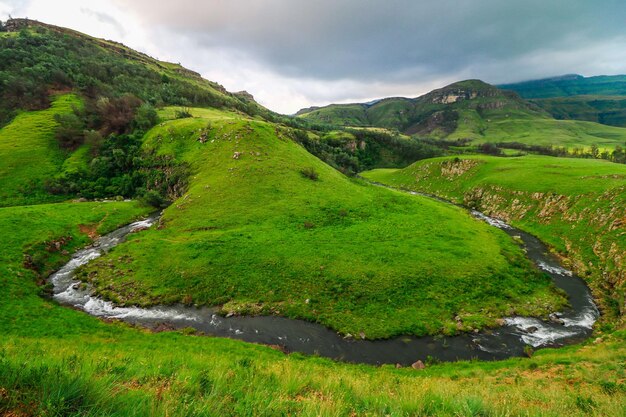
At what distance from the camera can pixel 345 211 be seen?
47188 mm

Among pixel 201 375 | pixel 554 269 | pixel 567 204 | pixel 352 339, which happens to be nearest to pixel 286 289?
pixel 352 339

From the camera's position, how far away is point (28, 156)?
64.3 m

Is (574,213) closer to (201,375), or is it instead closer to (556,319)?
(556,319)

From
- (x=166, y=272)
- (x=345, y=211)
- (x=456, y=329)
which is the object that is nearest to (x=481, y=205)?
(x=345, y=211)

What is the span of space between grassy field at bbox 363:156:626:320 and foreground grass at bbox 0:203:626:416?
1602 cm

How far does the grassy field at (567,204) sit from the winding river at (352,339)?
5.71m

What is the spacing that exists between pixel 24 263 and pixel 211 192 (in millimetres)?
26350

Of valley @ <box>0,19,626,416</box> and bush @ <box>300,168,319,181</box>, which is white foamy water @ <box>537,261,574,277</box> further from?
bush @ <box>300,168,319,181</box>

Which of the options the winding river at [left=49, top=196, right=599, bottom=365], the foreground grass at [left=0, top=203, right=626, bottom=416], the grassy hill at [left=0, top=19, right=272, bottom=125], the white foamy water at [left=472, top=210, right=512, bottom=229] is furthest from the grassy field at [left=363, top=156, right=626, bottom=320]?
the grassy hill at [left=0, top=19, right=272, bottom=125]

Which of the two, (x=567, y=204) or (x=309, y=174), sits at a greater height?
(x=309, y=174)

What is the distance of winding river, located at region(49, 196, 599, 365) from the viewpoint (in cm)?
2281

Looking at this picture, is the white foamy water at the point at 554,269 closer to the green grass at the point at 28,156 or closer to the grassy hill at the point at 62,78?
the green grass at the point at 28,156

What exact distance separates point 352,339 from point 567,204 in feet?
168

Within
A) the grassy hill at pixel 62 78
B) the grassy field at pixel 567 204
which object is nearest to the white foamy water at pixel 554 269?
the grassy field at pixel 567 204
